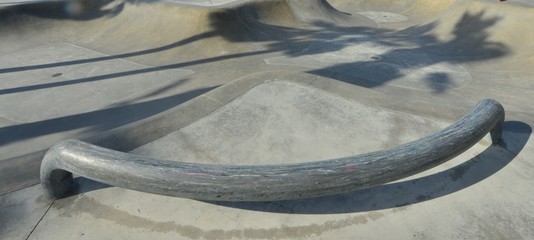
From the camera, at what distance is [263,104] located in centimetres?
534

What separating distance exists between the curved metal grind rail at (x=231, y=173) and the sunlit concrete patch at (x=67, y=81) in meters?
6.22

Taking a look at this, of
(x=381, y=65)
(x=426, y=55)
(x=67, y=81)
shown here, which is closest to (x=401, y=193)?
(x=381, y=65)

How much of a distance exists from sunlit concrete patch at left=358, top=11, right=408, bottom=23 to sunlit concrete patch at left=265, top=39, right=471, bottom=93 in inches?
263

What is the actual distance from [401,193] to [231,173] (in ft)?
6.37

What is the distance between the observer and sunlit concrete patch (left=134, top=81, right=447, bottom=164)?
4.07 meters

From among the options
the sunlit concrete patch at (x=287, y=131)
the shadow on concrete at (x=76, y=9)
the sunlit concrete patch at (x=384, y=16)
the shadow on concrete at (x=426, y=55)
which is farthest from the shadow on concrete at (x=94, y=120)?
the sunlit concrete patch at (x=384, y=16)

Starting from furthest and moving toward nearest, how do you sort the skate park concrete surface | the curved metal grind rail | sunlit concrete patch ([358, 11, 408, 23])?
sunlit concrete patch ([358, 11, 408, 23]) → the skate park concrete surface → the curved metal grind rail

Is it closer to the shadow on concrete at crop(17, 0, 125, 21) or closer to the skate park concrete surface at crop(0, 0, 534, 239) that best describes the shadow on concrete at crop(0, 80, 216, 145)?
the skate park concrete surface at crop(0, 0, 534, 239)

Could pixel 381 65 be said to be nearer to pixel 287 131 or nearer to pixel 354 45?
pixel 354 45

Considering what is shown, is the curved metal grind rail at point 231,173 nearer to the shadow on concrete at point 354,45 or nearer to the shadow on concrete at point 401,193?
the shadow on concrete at point 401,193

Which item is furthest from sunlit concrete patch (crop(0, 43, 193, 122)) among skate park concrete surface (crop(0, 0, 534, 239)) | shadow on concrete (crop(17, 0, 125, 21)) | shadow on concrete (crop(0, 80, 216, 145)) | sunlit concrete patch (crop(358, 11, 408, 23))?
sunlit concrete patch (crop(358, 11, 408, 23))

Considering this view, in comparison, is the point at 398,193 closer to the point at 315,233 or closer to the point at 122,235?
the point at 315,233

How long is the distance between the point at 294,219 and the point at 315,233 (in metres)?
0.26

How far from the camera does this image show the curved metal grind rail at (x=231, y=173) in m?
2.66
